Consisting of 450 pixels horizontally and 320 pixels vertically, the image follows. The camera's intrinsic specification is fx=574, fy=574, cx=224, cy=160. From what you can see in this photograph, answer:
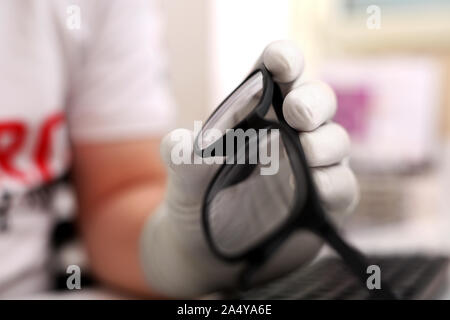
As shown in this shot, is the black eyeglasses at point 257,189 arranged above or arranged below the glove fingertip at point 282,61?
below

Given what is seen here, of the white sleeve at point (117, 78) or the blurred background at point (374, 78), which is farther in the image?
the blurred background at point (374, 78)

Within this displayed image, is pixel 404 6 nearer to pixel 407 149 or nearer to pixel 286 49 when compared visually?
pixel 407 149

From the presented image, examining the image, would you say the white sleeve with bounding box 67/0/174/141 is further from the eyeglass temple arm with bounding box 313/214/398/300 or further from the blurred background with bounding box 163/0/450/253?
the eyeglass temple arm with bounding box 313/214/398/300

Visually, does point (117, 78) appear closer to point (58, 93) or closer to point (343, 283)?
point (58, 93)

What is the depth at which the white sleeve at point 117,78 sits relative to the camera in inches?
18.5

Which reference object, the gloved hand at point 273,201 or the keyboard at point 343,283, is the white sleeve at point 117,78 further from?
the keyboard at point 343,283

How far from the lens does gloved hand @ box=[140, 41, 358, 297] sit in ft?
0.81

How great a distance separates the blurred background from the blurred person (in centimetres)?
11

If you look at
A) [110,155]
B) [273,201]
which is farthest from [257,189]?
[110,155]

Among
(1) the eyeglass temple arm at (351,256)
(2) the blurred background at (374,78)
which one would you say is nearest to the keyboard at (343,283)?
(1) the eyeglass temple arm at (351,256)

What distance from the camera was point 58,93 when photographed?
45 centimetres

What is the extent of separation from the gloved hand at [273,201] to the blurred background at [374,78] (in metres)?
0.24

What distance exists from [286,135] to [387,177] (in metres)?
0.55

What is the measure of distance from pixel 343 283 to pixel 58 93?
27 cm
